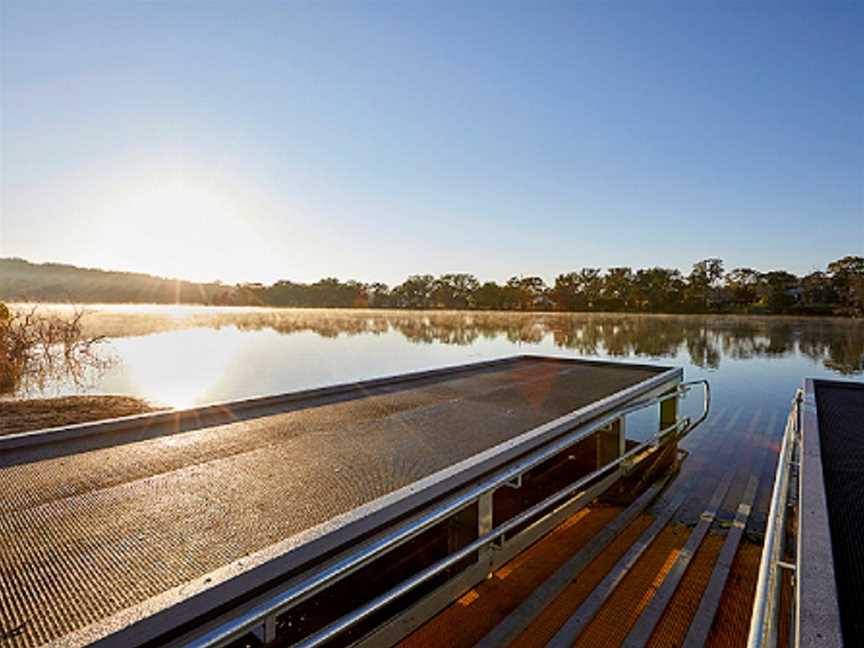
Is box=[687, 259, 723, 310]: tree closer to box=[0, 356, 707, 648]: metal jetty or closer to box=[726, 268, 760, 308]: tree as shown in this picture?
box=[726, 268, 760, 308]: tree

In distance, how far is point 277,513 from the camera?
67.2 inches

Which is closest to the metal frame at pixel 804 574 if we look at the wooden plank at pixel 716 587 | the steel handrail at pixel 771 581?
the steel handrail at pixel 771 581

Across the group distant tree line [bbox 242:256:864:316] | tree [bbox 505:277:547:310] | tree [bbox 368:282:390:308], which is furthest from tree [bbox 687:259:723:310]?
tree [bbox 368:282:390:308]

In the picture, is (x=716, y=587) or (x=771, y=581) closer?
(x=771, y=581)

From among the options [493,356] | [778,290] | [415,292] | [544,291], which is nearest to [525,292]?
[544,291]

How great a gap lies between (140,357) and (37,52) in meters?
10.2

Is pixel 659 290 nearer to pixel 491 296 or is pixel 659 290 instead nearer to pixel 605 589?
pixel 491 296

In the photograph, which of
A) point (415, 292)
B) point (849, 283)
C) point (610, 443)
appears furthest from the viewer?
point (415, 292)

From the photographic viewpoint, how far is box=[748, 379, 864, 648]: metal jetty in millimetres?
1071

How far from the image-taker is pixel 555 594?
89.4 inches

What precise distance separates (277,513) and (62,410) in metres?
6.57

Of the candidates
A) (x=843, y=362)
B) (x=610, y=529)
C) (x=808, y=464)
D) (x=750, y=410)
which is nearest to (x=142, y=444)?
Answer: (x=610, y=529)

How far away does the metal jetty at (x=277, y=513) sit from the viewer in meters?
1.18

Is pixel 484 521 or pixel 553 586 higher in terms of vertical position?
pixel 484 521
